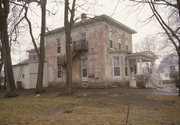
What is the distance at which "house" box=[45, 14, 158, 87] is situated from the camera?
53.3 feet

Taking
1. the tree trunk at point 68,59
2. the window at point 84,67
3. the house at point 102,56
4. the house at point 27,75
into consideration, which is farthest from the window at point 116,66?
the house at point 27,75

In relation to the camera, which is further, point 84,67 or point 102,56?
point 84,67

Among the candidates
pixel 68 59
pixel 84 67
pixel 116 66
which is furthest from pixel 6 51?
pixel 116 66

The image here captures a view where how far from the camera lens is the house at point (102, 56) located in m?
16.2

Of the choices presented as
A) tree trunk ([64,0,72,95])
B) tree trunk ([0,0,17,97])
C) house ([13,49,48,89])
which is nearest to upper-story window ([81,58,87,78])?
house ([13,49,48,89])

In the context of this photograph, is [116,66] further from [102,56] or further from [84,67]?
[84,67]

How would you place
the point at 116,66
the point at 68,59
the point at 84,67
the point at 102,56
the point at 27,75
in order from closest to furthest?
1. the point at 68,59
2. the point at 102,56
3. the point at 116,66
4. the point at 84,67
5. the point at 27,75

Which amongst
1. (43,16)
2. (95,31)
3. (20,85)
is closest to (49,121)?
(43,16)

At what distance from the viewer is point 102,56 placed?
16.2 meters

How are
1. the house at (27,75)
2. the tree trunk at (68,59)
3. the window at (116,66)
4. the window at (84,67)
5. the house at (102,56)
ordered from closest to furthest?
the tree trunk at (68,59), the house at (102,56), the window at (116,66), the window at (84,67), the house at (27,75)

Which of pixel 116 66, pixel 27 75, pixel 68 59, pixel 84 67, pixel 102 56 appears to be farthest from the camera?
pixel 27 75

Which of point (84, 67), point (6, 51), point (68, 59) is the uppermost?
point (6, 51)

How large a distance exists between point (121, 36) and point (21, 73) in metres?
14.7

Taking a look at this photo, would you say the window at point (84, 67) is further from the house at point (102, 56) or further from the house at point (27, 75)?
the house at point (27, 75)
